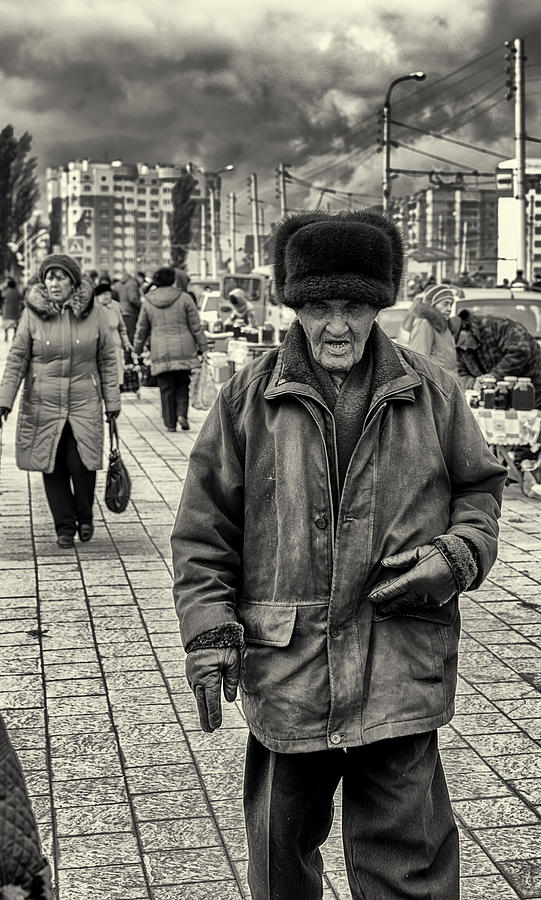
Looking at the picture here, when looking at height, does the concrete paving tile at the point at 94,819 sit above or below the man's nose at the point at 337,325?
below

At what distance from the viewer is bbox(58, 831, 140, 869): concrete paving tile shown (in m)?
3.85

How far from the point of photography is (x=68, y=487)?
8.44 meters

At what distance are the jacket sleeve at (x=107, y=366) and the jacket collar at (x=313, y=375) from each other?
5369mm

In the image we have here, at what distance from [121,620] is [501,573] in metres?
2.34

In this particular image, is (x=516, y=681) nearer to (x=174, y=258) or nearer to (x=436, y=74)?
A: (x=436, y=74)

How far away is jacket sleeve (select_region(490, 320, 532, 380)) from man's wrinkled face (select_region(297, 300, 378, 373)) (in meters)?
7.63

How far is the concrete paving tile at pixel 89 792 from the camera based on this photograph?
4.27 m

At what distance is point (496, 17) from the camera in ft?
175

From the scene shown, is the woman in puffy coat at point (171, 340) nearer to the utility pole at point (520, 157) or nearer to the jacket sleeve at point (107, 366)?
the jacket sleeve at point (107, 366)

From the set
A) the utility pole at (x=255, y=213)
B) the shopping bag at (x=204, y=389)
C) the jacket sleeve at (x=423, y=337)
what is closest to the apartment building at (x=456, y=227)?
the utility pole at (x=255, y=213)

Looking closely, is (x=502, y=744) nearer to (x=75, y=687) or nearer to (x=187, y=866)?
(x=187, y=866)

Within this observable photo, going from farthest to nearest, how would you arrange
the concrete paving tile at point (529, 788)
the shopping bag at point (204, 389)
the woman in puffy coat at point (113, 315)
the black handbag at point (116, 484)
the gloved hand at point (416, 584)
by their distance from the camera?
the shopping bag at point (204, 389)
the woman in puffy coat at point (113, 315)
the black handbag at point (116, 484)
the concrete paving tile at point (529, 788)
the gloved hand at point (416, 584)

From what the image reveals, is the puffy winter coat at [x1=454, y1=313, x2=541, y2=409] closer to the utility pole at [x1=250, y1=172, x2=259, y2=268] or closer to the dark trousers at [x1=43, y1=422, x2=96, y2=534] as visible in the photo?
the dark trousers at [x1=43, y1=422, x2=96, y2=534]

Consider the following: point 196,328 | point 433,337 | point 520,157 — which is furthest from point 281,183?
point 433,337
